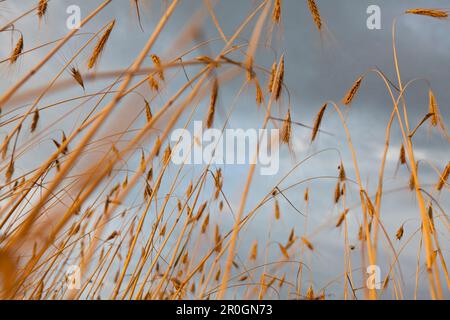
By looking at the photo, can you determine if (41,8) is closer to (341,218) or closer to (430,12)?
(341,218)

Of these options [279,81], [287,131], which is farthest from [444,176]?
[279,81]

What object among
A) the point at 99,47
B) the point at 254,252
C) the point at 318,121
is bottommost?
the point at 254,252

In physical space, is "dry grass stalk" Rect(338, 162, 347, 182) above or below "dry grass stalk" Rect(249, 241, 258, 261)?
above

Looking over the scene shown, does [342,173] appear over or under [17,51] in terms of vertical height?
under

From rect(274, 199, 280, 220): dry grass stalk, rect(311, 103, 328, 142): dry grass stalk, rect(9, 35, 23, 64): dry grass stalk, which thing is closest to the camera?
rect(9, 35, 23, 64): dry grass stalk

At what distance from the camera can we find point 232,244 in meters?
1.06

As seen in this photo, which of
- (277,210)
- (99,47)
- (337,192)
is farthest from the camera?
(277,210)

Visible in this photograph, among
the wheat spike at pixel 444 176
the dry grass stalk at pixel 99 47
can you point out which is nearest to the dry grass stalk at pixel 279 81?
the dry grass stalk at pixel 99 47

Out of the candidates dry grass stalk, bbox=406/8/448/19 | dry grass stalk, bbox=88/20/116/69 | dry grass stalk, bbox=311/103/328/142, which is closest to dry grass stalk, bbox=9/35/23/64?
dry grass stalk, bbox=88/20/116/69

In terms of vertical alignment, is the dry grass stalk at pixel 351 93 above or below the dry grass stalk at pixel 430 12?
below

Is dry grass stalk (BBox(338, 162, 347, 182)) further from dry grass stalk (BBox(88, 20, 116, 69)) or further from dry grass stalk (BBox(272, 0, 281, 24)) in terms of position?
dry grass stalk (BBox(88, 20, 116, 69))

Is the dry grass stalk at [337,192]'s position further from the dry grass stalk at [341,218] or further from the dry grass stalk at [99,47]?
the dry grass stalk at [99,47]

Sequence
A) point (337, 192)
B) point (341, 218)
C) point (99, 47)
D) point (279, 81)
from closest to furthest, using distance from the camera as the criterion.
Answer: point (279, 81) < point (99, 47) < point (341, 218) < point (337, 192)
